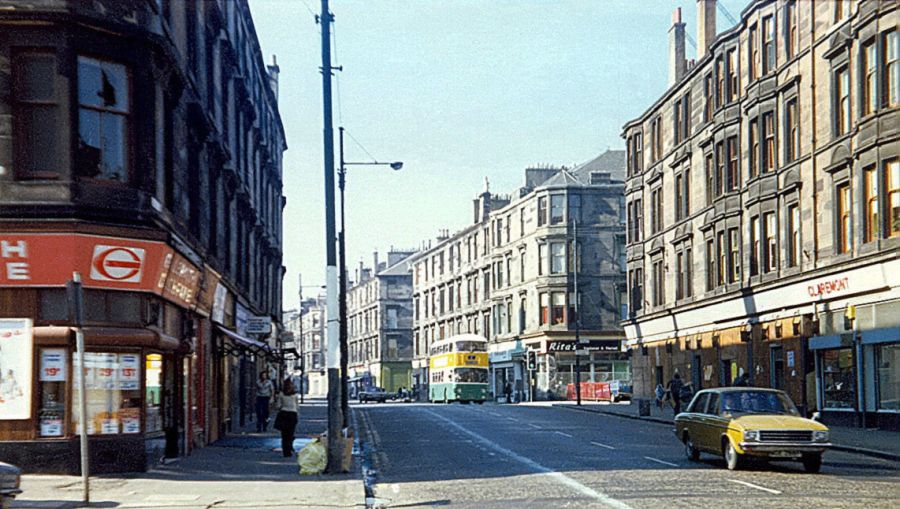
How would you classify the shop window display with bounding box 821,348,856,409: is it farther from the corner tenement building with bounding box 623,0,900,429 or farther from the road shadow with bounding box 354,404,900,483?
the road shadow with bounding box 354,404,900,483

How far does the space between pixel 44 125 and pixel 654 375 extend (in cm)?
4449

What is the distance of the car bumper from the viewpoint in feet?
60.5

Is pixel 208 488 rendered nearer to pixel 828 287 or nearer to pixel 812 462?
pixel 812 462

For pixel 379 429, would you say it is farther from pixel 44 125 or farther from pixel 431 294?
pixel 431 294

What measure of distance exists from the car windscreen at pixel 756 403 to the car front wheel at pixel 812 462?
3.61ft

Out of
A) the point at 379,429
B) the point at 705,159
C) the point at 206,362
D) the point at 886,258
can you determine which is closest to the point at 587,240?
the point at 705,159

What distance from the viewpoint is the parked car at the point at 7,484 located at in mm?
12000

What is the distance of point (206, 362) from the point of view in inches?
1100

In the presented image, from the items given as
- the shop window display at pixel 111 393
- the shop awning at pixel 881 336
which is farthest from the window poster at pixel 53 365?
the shop awning at pixel 881 336

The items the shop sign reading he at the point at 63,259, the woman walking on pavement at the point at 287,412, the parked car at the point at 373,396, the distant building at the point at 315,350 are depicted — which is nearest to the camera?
the shop sign reading he at the point at 63,259

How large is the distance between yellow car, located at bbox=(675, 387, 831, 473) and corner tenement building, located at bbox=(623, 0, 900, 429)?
462 inches

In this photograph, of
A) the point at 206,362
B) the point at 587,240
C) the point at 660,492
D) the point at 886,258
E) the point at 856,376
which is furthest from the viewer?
the point at 587,240

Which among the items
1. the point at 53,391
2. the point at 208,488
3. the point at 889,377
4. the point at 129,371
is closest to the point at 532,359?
the point at 889,377

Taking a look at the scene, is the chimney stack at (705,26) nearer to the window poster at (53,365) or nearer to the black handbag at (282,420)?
the black handbag at (282,420)
